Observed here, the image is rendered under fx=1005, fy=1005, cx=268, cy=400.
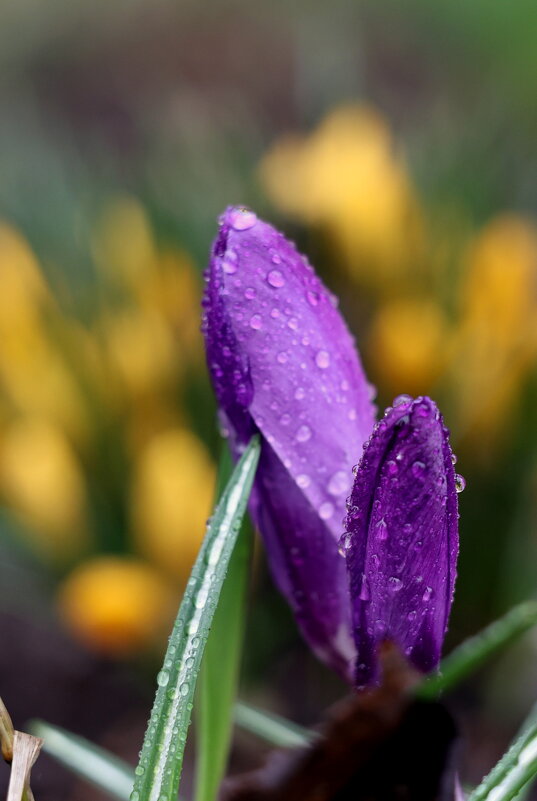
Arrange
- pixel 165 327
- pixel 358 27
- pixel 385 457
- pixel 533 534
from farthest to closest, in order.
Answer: pixel 358 27
pixel 165 327
pixel 533 534
pixel 385 457

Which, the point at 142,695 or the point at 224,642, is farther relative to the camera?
the point at 142,695

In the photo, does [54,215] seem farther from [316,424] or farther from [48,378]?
[316,424]

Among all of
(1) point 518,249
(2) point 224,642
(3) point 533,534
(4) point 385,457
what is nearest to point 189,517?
(3) point 533,534

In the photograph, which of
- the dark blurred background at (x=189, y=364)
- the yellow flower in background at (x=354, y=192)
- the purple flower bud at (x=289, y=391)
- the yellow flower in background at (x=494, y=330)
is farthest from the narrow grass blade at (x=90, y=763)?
the yellow flower in background at (x=354, y=192)

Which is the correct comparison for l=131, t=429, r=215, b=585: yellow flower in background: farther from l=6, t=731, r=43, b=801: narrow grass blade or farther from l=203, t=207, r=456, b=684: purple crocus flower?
l=6, t=731, r=43, b=801: narrow grass blade

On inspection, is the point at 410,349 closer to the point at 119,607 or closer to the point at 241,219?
the point at 119,607
